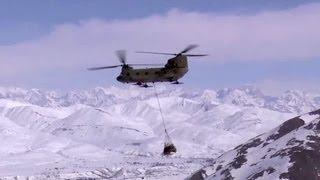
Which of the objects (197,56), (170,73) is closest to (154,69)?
(170,73)

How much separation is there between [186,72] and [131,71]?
1027 cm

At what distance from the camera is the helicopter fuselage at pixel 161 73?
119000 mm

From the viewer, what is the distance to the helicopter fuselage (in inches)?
4685

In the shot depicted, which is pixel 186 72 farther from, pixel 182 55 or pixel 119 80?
pixel 119 80

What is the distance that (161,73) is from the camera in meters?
119

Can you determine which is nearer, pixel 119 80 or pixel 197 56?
pixel 197 56

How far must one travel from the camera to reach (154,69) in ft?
395

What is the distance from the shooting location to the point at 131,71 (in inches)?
4722

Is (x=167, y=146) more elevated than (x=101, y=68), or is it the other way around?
(x=101, y=68)

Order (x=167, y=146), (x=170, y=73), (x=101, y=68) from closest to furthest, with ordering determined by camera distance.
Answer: (x=101, y=68), (x=170, y=73), (x=167, y=146)

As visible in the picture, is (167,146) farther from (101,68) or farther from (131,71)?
(101,68)

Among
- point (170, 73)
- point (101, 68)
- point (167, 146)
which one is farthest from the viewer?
point (167, 146)

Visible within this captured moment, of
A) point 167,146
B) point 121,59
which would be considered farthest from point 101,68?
point 167,146

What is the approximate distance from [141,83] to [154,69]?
3.60 m
